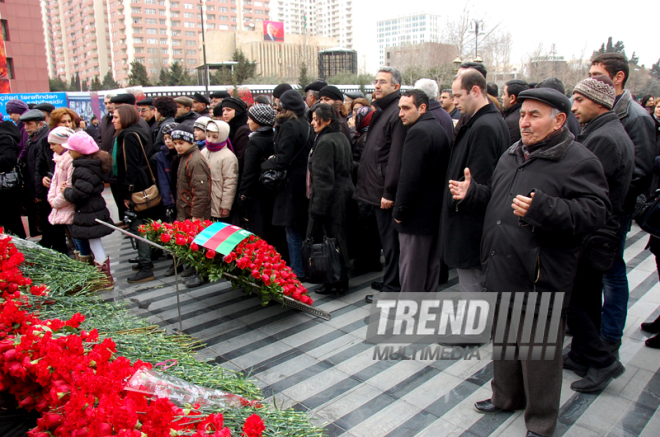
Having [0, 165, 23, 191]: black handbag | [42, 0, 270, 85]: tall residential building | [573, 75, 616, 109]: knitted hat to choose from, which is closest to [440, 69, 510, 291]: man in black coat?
[573, 75, 616, 109]: knitted hat

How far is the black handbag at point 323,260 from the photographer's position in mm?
4625

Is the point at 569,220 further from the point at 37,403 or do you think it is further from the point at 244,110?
the point at 244,110

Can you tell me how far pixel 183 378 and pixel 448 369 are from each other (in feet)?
6.78

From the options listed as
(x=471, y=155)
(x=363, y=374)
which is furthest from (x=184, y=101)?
(x=363, y=374)

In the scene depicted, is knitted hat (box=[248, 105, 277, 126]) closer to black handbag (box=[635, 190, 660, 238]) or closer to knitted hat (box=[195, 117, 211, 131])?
knitted hat (box=[195, 117, 211, 131])

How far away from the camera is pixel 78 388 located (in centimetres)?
193

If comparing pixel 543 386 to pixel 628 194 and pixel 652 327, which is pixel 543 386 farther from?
pixel 652 327

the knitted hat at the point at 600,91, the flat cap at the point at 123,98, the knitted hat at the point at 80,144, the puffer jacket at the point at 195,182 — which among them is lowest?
the puffer jacket at the point at 195,182

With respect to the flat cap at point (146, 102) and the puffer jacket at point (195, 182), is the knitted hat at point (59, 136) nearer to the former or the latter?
the puffer jacket at point (195, 182)

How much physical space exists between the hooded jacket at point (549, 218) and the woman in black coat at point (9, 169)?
6.20m

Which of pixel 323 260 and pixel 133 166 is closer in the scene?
pixel 323 260

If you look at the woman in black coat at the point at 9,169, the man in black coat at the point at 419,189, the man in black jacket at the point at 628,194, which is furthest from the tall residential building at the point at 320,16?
the man in black jacket at the point at 628,194

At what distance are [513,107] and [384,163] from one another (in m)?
1.68

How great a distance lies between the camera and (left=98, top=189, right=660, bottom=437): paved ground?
9.29 ft
